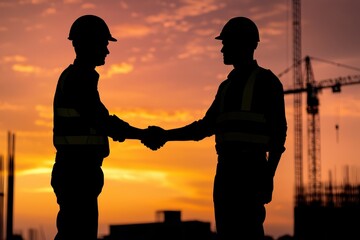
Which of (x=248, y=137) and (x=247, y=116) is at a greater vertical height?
(x=247, y=116)

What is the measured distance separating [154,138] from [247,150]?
136 inches

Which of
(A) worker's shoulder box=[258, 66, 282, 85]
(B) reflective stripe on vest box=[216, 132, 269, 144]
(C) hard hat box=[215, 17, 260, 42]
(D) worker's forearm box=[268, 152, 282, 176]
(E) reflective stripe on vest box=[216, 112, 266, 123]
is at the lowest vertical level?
(D) worker's forearm box=[268, 152, 282, 176]

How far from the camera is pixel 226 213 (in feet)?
28.3

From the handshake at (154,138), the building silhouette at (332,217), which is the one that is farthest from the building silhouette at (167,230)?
the building silhouette at (332,217)

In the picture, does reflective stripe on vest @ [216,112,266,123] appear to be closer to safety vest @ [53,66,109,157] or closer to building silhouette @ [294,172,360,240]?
safety vest @ [53,66,109,157]

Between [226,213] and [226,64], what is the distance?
198 centimetres

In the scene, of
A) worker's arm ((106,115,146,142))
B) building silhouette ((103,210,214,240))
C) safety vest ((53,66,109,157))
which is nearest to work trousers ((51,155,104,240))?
safety vest ((53,66,109,157))

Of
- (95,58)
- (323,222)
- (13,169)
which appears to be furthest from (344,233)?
(95,58)

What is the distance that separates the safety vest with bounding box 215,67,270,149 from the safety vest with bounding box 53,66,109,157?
172 centimetres

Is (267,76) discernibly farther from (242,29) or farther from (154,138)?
(154,138)

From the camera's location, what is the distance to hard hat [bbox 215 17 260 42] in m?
9.01

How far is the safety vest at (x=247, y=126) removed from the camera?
8.58m

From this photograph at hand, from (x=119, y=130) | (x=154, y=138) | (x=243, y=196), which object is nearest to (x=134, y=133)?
(x=154, y=138)

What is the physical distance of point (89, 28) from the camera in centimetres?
977
